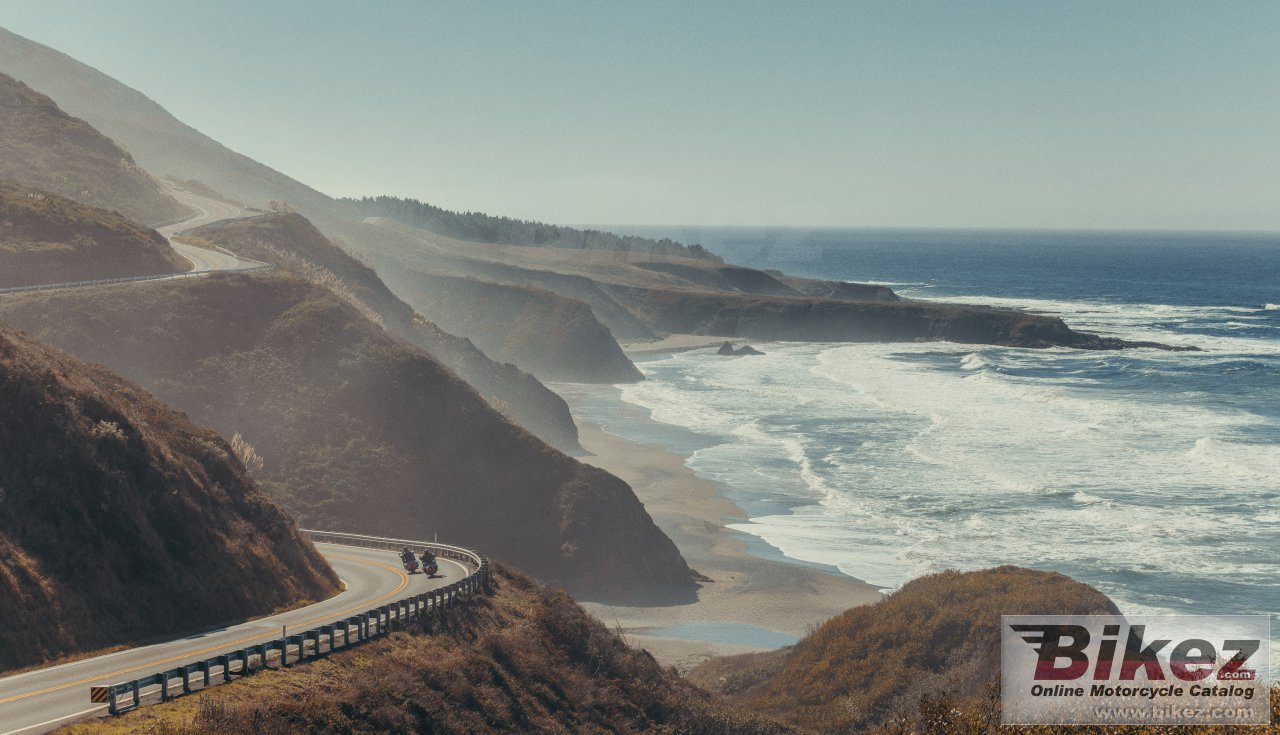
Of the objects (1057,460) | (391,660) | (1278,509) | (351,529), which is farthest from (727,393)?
(391,660)

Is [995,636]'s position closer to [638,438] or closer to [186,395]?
[186,395]

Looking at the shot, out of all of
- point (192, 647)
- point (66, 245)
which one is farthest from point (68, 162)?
point (192, 647)

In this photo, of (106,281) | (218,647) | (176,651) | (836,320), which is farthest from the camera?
(836,320)

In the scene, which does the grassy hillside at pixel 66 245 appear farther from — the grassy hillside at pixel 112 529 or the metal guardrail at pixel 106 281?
the grassy hillside at pixel 112 529

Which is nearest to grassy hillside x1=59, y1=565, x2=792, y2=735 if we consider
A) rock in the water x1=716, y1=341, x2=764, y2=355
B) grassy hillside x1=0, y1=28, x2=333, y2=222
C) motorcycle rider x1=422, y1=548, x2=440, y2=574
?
motorcycle rider x1=422, y1=548, x2=440, y2=574

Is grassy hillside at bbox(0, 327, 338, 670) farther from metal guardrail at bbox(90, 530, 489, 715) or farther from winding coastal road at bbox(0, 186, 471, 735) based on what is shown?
metal guardrail at bbox(90, 530, 489, 715)

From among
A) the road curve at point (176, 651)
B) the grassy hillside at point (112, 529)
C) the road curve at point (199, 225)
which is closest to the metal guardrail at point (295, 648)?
the road curve at point (176, 651)

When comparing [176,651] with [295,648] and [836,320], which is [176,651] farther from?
[836,320]
